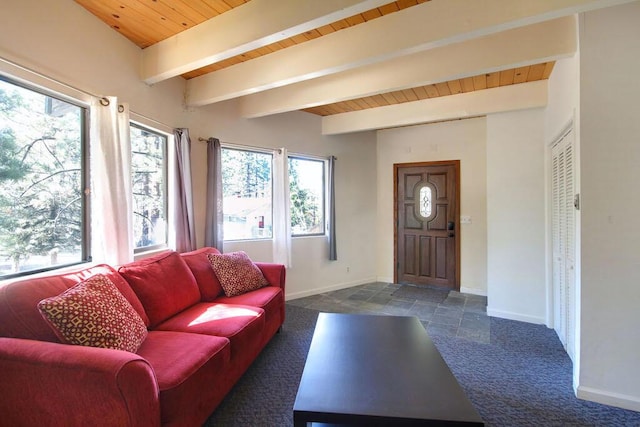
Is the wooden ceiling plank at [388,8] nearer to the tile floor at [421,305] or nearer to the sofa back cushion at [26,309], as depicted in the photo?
the sofa back cushion at [26,309]

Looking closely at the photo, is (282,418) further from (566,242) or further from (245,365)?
(566,242)

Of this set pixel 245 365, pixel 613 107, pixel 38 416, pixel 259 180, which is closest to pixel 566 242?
pixel 613 107

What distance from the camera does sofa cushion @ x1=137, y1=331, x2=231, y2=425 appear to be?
1.33 meters

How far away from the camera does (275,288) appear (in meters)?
2.86

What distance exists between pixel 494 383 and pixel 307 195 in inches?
122

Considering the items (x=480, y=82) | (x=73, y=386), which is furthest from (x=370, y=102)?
(x=73, y=386)

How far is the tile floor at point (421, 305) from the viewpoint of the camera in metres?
3.11

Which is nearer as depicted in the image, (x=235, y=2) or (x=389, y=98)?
(x=235, y=2)

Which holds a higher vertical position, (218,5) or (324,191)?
(218,5)

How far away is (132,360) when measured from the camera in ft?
3.91

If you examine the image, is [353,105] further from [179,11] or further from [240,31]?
[179,11]

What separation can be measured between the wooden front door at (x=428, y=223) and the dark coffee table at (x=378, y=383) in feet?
9.26

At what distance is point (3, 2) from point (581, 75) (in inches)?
137

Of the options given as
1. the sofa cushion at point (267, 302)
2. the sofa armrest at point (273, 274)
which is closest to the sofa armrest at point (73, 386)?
the sofa cushion at point (267, 302)
